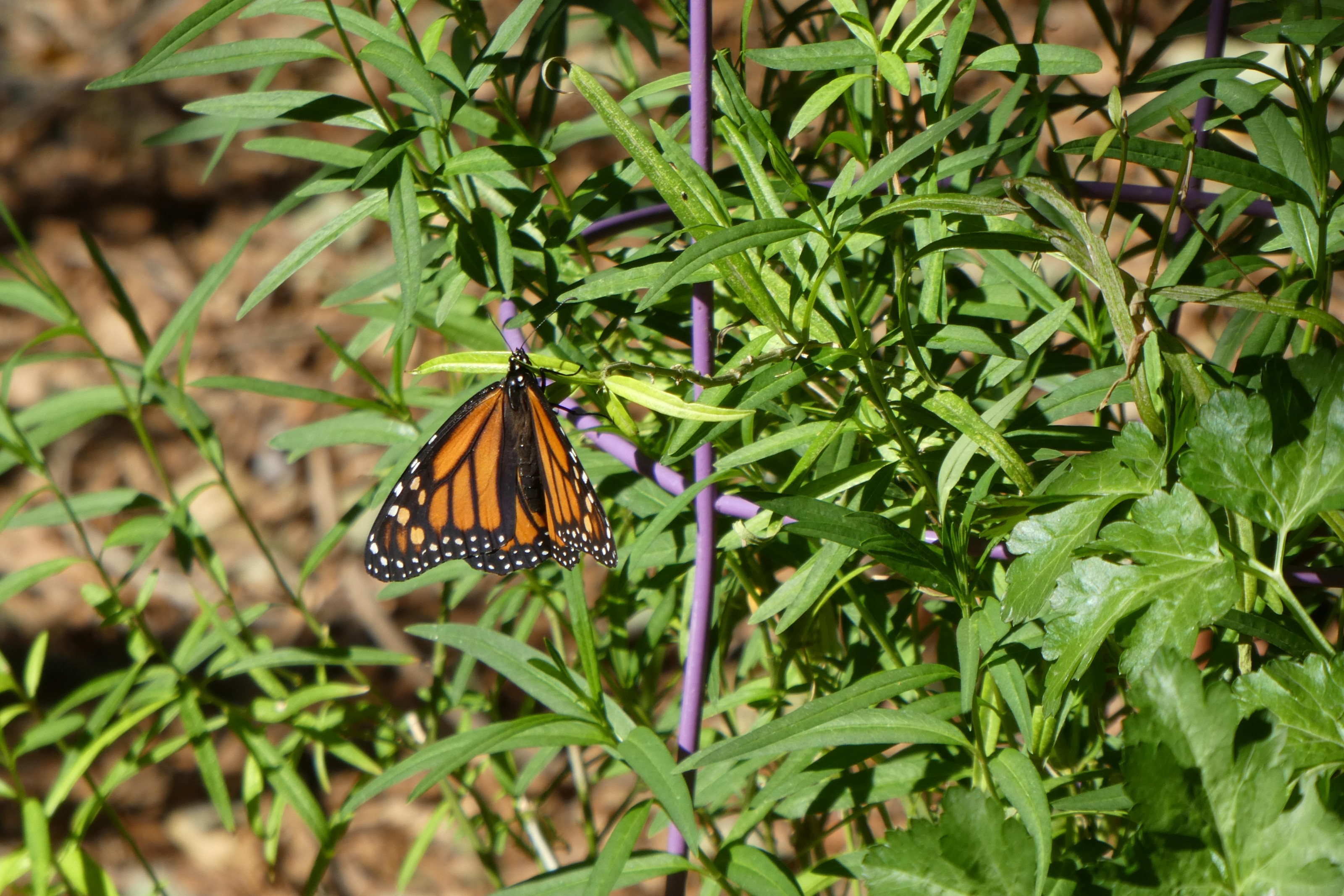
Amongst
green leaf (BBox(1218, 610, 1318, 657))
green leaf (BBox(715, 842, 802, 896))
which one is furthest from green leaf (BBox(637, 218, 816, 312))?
green leaf (BBox(715, 842, 802, 896))

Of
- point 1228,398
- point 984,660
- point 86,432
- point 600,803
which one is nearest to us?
point 1228,398

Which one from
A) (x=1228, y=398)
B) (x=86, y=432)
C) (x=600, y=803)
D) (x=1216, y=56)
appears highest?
(x=1216, y=56)

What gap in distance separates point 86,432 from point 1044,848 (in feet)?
9.58

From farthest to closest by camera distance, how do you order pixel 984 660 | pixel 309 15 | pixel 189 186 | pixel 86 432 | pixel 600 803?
pixel 189 186 < pixel 86 432 < pixel 600 803 < pixel 309 15 < pixel 984 660

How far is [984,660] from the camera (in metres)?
0.66

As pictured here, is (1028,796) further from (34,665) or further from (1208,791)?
(34,665)

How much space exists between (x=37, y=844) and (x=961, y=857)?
94 centimetres

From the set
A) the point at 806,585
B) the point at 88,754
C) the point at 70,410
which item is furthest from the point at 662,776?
the point at 70,410

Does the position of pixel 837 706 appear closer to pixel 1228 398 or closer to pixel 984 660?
pixel 984 660

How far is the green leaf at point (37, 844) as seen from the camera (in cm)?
101

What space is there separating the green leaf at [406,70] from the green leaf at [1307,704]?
0.59m

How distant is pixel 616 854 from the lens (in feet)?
2.37

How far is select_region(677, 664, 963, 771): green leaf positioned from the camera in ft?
2.04

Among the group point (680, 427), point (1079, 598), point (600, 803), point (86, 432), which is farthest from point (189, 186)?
point (1079, 598)
